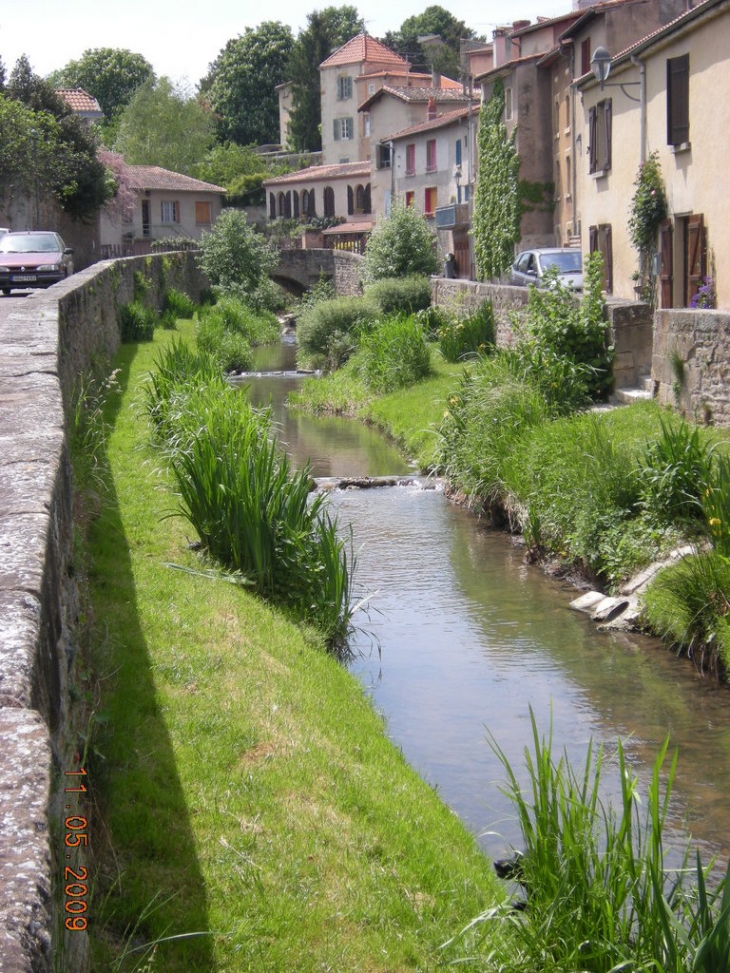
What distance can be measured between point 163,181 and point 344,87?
1605 centimetres

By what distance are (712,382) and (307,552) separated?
6.30 meters

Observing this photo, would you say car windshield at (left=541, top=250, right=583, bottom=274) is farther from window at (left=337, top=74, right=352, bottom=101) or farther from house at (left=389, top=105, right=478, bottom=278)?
window at (left=337, top=74, right=352, bottom=101)

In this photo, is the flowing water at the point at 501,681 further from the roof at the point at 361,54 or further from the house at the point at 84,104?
the roof at the point at 361,54

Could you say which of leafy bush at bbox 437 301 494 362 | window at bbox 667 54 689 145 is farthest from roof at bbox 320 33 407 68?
window at bbox 667 54 689 145

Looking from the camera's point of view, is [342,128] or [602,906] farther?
[342,128]

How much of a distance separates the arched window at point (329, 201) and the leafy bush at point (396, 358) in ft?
154

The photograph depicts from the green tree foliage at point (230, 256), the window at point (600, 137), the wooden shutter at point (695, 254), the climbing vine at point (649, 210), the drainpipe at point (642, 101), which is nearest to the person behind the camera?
the wooden shutter at point (695, 254)

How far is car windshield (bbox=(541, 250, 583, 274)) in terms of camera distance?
25156 mm

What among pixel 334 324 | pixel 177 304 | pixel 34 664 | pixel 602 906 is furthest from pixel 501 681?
pixel 177 304

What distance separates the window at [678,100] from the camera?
18.9 metres

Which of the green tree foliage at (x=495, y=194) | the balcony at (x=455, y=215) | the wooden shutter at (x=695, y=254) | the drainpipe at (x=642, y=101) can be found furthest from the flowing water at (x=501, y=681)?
the balcony at (x=455, y=215)

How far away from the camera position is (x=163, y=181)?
68250 mm

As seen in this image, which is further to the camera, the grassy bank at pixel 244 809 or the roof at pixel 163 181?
the roof at pixel 163 181

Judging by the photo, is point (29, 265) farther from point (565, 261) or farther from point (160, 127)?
point (160, 127)
